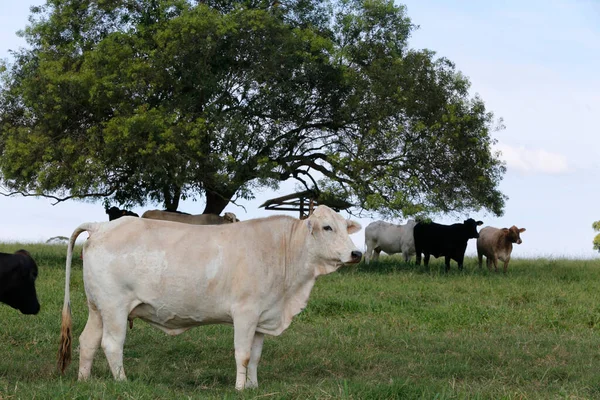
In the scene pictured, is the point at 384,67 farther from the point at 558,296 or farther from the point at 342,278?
the point at 558,296

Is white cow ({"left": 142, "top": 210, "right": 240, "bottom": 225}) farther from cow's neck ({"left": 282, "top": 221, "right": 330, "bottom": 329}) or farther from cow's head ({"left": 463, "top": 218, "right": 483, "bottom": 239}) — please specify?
cow's neck ({"left": 282, "top": 221, "right": 330, "bottom": 329})

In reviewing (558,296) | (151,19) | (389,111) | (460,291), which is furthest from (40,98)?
(558,296)

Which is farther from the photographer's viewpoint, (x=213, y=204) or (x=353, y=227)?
(x=213, y=204)

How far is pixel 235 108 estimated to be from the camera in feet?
73.0

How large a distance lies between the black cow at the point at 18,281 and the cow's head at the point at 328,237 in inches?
115

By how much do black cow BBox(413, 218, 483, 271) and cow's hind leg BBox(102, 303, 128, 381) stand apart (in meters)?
16.4

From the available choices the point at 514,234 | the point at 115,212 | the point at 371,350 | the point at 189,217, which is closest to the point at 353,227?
the point at 371,350

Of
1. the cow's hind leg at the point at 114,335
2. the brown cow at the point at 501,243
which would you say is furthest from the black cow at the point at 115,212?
the cow's hind leg at the point at 114,335

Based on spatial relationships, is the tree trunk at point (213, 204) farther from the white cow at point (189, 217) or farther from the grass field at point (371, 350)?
the grass field at point (371, 350)

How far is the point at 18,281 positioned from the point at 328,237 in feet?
10.5

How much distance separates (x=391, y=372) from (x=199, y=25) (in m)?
14.1

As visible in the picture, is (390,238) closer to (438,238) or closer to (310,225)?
(438,238)

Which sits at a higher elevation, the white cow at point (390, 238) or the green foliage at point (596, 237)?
the green foliage at point (596, 237)

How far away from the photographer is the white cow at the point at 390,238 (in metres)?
25.6
